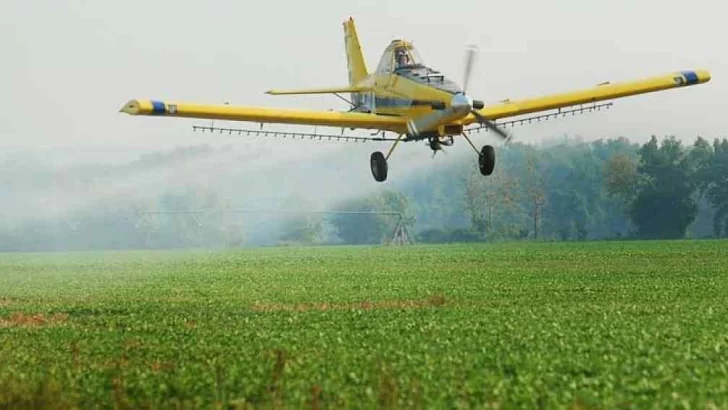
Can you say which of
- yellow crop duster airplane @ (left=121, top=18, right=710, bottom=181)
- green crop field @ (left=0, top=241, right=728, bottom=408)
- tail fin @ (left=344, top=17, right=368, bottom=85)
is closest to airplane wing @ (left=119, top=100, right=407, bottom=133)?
yellow crop duster airplane @ (left=121, top=18, right=710, bottom=181)

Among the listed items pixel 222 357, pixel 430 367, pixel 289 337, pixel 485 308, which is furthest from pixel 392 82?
pixel 430 367

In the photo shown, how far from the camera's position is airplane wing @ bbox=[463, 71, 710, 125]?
4606cm

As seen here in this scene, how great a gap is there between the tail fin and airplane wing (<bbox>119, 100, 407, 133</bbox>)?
12.0m

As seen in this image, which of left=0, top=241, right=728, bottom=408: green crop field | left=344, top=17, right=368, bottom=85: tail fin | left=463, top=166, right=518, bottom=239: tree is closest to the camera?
left=0, top=241, right=728, bottom=408: green crop field

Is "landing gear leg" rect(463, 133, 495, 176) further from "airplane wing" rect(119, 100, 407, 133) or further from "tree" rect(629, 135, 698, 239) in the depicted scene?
"tree" rect(629, 135, 698, 239)

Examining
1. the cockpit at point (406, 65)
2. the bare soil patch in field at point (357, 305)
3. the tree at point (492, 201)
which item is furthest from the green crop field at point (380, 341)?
the tree at point (492, 201)

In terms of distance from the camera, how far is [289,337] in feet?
122

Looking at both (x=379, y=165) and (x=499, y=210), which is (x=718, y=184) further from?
(x=379, y=165)

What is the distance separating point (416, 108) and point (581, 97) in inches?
231

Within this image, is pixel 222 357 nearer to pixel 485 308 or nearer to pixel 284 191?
pixel 485 308

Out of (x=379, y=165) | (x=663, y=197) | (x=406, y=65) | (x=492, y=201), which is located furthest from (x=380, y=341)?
(x=492, y=201)

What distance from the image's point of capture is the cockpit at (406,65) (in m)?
46.4

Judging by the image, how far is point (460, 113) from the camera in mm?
43750

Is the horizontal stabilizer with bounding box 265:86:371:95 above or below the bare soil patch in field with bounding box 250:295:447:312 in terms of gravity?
above
